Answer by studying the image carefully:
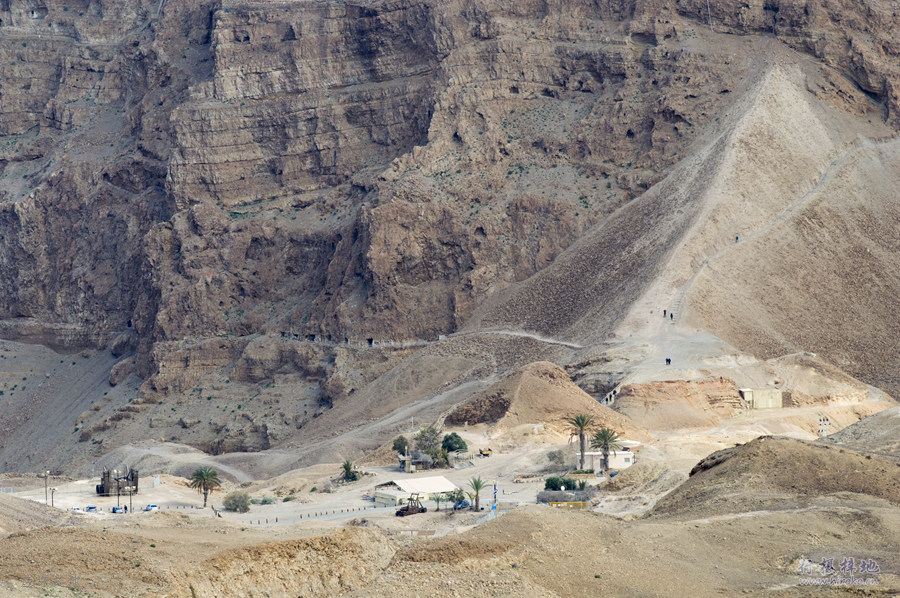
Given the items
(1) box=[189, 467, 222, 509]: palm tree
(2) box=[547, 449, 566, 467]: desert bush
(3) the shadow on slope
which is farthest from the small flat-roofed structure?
(3) the shadow on slope

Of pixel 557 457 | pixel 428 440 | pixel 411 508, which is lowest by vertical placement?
pixel 411 508

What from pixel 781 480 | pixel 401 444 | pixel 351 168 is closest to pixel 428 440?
pixel 401 444

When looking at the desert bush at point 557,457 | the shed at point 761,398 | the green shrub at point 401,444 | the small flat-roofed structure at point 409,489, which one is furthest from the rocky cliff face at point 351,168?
the small flat-roofed structure at point 409,489

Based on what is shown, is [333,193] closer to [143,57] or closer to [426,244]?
[426,244]

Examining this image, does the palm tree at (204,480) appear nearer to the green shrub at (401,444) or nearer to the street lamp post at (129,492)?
the street lamp post at (129,492)

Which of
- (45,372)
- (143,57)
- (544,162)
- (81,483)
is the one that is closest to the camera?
(81,483)

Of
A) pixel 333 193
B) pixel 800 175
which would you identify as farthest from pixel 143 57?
pixel 800 175

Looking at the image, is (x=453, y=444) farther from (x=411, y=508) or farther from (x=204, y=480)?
(x=411, y=508)
